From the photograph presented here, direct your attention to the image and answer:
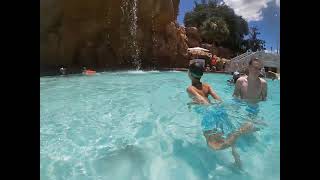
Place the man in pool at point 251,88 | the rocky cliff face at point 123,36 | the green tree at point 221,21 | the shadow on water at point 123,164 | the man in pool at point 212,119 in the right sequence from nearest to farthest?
the shadow on water at point 123,164 < the man in pool at point 212,119 < the man in pool at point 251,88 < the green tree at point 221,21 < the rocky cliff face at point 123,36

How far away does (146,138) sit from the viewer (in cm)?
339

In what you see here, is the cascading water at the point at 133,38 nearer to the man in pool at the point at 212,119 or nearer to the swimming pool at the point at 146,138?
the swimming pool at the point at 146,138

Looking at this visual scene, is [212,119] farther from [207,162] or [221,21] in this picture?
[221,21]

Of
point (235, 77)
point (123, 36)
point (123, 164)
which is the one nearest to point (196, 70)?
point (235, 77)

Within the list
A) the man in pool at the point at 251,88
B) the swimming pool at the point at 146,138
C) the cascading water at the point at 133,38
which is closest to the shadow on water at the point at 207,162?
the swimming pool at the point at 146,138

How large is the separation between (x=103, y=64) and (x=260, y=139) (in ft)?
10.4

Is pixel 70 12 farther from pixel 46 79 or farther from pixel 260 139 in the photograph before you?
pixel 260 139

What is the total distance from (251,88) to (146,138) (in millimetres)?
1118

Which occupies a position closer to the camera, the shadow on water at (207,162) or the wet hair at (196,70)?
the shadow on water at (207,162)

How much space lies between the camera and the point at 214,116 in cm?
342

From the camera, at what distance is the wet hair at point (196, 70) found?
11.4 feet

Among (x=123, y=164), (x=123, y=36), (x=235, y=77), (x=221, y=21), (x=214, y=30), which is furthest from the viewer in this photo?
(x=123, y=36)

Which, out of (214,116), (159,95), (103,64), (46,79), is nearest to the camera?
(214,116)
